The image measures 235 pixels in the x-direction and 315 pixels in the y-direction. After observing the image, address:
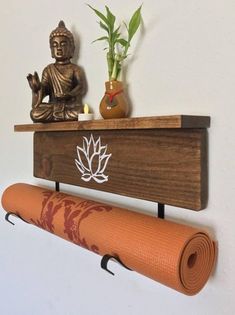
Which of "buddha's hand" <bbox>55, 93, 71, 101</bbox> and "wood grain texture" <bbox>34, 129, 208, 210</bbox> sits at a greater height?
"buddha's hand" <bbox>55, 93, 71, 101</bbox>

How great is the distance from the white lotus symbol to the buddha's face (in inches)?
6.3

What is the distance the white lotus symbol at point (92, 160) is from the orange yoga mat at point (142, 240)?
5cm

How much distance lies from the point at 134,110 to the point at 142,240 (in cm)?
21

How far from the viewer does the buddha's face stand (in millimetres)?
593

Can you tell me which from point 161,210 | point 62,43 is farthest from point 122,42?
point 161,210

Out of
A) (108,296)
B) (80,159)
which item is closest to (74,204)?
(80,159)

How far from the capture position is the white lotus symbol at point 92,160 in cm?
54

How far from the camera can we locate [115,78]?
51 cm

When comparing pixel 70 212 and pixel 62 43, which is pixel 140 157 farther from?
pixel 62 43

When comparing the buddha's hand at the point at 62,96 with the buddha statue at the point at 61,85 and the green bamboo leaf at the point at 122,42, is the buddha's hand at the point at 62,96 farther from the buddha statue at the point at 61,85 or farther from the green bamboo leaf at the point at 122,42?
the green bamboo leaf at the point at 122,42

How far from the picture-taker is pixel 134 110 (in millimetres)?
524

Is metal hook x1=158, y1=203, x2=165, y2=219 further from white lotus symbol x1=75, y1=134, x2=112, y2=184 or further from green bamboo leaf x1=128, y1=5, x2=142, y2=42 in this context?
green bamboo leaf x1=128, y1=5, x2=142, y2=42

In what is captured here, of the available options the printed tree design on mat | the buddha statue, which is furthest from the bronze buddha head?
the printed tree design on mat

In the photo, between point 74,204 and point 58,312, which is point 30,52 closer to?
point 74,204
